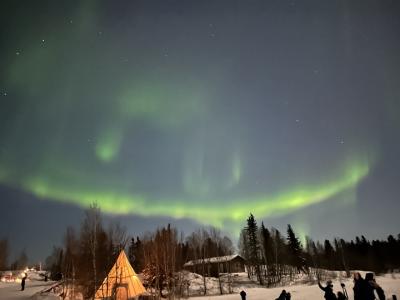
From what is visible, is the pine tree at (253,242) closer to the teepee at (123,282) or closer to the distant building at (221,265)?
the distant building at (221,265)

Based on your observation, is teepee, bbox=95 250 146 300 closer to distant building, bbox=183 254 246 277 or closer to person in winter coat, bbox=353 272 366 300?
person in winter coat, bbox=353 272 366 300

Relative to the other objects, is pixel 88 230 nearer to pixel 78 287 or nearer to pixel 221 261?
pixel 78 287

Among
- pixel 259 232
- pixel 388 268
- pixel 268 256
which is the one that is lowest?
pixel 388 268

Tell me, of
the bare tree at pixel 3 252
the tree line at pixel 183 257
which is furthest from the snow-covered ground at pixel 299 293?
the bare tree at pixel 3 252

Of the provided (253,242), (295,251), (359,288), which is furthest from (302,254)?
(359,288)

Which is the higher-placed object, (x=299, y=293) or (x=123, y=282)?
(x=123, y=282)

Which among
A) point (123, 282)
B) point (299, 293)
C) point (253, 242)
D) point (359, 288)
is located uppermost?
point (253, 242)

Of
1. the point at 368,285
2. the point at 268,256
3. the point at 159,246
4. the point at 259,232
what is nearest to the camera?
the point at 368,285

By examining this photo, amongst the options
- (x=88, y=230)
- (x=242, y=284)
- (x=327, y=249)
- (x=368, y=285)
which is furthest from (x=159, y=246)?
(x=327, y=249)

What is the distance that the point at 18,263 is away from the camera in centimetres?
10575

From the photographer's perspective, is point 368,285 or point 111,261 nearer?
point 368,285

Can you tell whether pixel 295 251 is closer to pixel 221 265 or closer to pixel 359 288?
pixel 221 265

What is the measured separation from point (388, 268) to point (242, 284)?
63656 millimetres

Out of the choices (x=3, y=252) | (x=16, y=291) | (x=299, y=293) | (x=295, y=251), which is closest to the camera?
(x=16, y=291)
